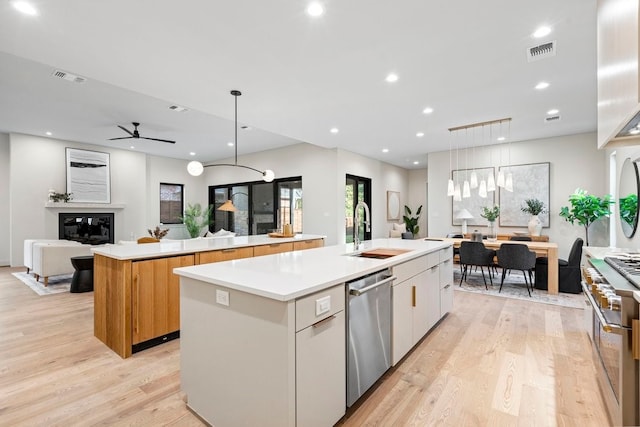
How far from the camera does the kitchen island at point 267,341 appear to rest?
1367 mm

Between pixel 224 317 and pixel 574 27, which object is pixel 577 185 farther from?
pixel 224 317

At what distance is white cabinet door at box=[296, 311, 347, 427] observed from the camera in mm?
1399

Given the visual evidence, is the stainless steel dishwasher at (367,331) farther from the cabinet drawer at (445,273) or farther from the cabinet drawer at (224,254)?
the cabinet drawer at (224,254)

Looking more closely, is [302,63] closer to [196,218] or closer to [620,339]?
[620,339]

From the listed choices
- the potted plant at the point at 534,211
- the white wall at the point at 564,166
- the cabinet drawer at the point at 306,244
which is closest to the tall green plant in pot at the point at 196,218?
the cabinet drawer at the point at 306,244

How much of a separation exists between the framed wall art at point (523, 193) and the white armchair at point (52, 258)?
8.12 metres

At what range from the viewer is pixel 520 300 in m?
4.15

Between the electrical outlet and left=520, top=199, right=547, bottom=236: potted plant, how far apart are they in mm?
6055

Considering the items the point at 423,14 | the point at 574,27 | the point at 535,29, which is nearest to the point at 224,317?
the point at 423,14

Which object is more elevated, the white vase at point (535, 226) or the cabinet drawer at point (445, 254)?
the white vase at point (535, 226)

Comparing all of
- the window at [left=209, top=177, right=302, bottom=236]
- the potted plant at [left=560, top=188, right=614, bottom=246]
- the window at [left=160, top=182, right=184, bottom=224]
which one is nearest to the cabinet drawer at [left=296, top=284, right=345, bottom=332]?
the potted plant at [left=560, top=188, right=614, bottom=246]

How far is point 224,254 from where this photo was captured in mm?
3287

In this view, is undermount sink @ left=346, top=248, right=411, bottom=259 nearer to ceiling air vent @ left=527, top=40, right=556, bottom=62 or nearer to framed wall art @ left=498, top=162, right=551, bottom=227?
ceiling air vent @ left=527, top=40, right=556, bottom=62

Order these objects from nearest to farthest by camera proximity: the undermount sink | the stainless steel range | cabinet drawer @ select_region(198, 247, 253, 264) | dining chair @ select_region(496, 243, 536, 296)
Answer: the stainless steel range < the undermount sink < cabinet drawer @ select_region(198, 247, 253, 264) < dining chair @ select_region(496, 243, 536, 296)
